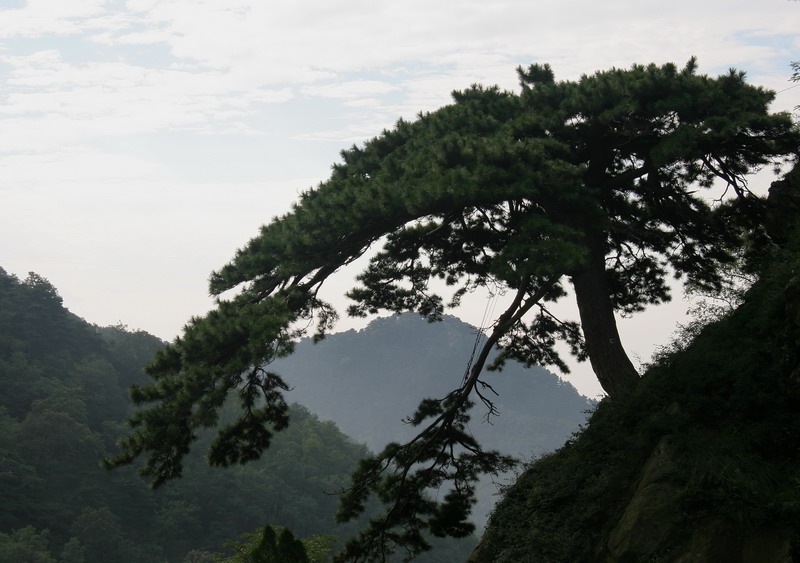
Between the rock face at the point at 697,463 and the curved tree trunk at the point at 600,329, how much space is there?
90cm

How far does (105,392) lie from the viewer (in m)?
66.6

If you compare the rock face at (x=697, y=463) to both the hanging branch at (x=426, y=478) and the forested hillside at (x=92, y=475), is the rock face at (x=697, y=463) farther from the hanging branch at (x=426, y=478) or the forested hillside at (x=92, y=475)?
the forested hillside at (x=92, y=475)

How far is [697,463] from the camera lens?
749 centimetres

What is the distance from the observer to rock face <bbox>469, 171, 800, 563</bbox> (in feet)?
22.4

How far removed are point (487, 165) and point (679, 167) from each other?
4.13m

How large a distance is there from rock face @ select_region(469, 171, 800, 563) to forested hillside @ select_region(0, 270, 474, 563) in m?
40.3

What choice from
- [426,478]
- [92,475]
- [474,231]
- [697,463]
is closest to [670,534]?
[697,463]

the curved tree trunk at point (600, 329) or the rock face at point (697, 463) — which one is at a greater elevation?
the curved tree trunk at point (600, 329)

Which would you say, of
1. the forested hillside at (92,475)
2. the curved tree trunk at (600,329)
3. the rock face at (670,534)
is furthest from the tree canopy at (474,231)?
the forested hillside at (92,475)

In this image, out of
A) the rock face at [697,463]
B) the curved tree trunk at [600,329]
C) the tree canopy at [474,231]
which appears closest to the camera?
the rock face at [697,463]

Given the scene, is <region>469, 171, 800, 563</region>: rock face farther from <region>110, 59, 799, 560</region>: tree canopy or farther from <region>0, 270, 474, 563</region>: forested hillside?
<region>0, 270, 474, 563</region>: forested hillside

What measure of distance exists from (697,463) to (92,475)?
5778cm

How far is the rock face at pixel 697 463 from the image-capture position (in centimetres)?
684

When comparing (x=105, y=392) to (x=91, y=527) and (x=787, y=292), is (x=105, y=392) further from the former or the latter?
(x=787, y=292)
